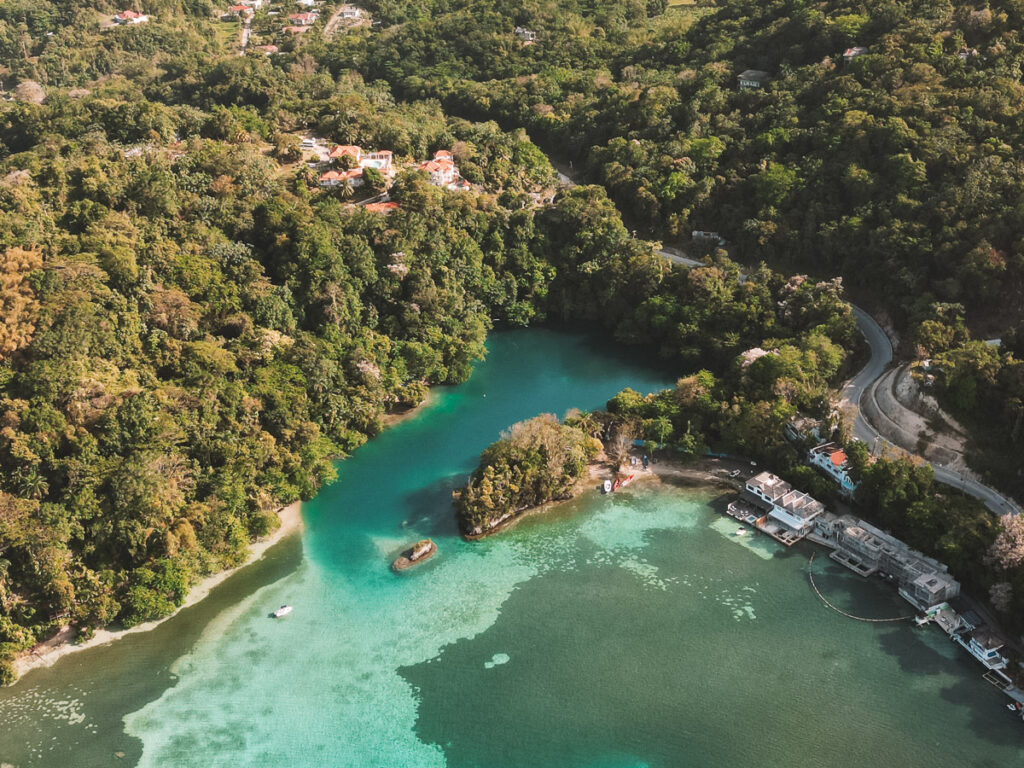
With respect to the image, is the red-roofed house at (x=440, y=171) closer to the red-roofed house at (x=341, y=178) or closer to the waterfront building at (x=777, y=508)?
the red-roofed house at (x=341, y=178)

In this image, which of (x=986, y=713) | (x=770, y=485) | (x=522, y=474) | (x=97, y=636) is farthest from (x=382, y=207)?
(x=986, y=713)

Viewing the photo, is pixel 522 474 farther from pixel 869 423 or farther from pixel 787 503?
pixel 869 423

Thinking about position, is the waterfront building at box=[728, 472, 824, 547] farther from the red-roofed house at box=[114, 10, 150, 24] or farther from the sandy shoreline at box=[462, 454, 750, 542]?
the red-roofed house at box=[114, 10, 150, 24]

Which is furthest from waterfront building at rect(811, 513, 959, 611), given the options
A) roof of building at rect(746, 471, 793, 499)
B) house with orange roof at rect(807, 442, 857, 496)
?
roof of building at rect(746, 471, 793, 499)

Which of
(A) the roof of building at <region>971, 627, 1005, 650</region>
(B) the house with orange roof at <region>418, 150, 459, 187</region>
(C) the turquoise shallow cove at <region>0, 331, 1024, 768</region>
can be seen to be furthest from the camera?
(B) the house with orange roof at <region>418, 150, 459, 187</region>

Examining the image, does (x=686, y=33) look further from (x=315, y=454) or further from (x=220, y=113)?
(x=315, y=454)

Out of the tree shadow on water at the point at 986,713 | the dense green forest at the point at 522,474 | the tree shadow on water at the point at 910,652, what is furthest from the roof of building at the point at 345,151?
the tree shadow on water at the point at 986,713
